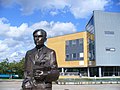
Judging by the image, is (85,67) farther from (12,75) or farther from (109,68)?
(12,75)

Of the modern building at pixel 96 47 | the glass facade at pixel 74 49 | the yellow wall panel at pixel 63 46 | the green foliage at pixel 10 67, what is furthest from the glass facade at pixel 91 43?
the green foliage at pixel 10 67

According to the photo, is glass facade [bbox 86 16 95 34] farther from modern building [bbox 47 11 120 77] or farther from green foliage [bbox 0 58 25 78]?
green foliage [bbox 0 58 25 78]

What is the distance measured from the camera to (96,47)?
5681cm

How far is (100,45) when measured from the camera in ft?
188

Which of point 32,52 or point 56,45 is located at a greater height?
point 56,45

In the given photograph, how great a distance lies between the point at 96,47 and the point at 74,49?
9.10 metres

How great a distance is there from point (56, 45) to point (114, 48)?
18316mm

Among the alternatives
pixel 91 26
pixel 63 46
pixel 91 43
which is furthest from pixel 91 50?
pixel 63 46

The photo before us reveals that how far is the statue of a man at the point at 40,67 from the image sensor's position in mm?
3918

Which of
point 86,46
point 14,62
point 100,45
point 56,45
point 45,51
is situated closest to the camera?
point 45,51

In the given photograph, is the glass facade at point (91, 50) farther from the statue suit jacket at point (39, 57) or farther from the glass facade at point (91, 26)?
the statue suit jacket at point (39, 57)

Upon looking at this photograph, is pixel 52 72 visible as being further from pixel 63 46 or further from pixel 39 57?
pixel 63 46

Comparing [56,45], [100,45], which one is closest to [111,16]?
[100,45]

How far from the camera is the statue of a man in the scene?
3.92 m
